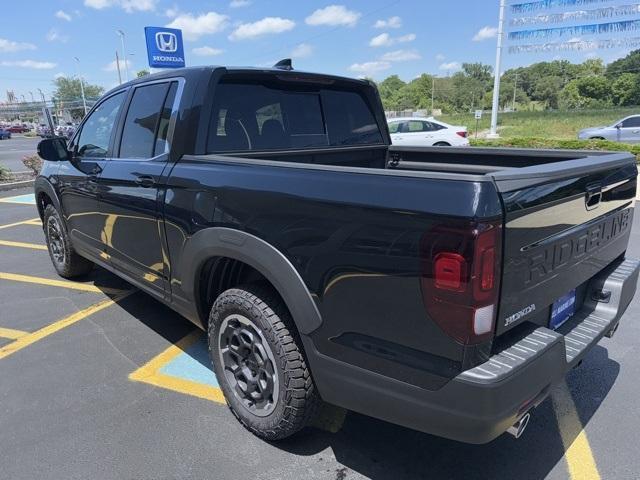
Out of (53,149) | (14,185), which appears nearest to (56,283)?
(53,149)

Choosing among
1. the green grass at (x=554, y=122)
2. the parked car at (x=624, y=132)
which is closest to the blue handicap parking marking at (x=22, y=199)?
the parked car at (x=624, y=132)

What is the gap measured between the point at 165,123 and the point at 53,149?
64.9 inches

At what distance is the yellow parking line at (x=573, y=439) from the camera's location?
2.32 metres

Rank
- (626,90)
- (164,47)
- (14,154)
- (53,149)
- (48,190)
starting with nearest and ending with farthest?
1. (53,149)
2. (48,190)
3. (164,47)
4. (14,154)
5. (626,90)

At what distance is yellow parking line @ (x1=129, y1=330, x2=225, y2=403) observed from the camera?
3051 mm

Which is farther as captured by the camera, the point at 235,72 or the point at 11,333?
the point at 11,333

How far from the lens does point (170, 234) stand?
2.90m

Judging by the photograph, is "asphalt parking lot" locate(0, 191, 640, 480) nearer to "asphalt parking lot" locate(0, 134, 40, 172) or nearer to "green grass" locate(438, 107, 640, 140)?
"asphalt parking lot" locate(0, 134, 40, 172)

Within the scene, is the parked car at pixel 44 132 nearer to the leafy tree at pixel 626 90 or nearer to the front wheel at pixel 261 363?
the front wheel at pixel 261 363

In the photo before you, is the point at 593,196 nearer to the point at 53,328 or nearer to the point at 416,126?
the point at 53,328

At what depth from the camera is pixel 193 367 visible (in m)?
3.37

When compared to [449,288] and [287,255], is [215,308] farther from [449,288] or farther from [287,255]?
[449,288]

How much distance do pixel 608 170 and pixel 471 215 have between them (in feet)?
3.94

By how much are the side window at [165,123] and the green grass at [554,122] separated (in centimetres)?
3596
